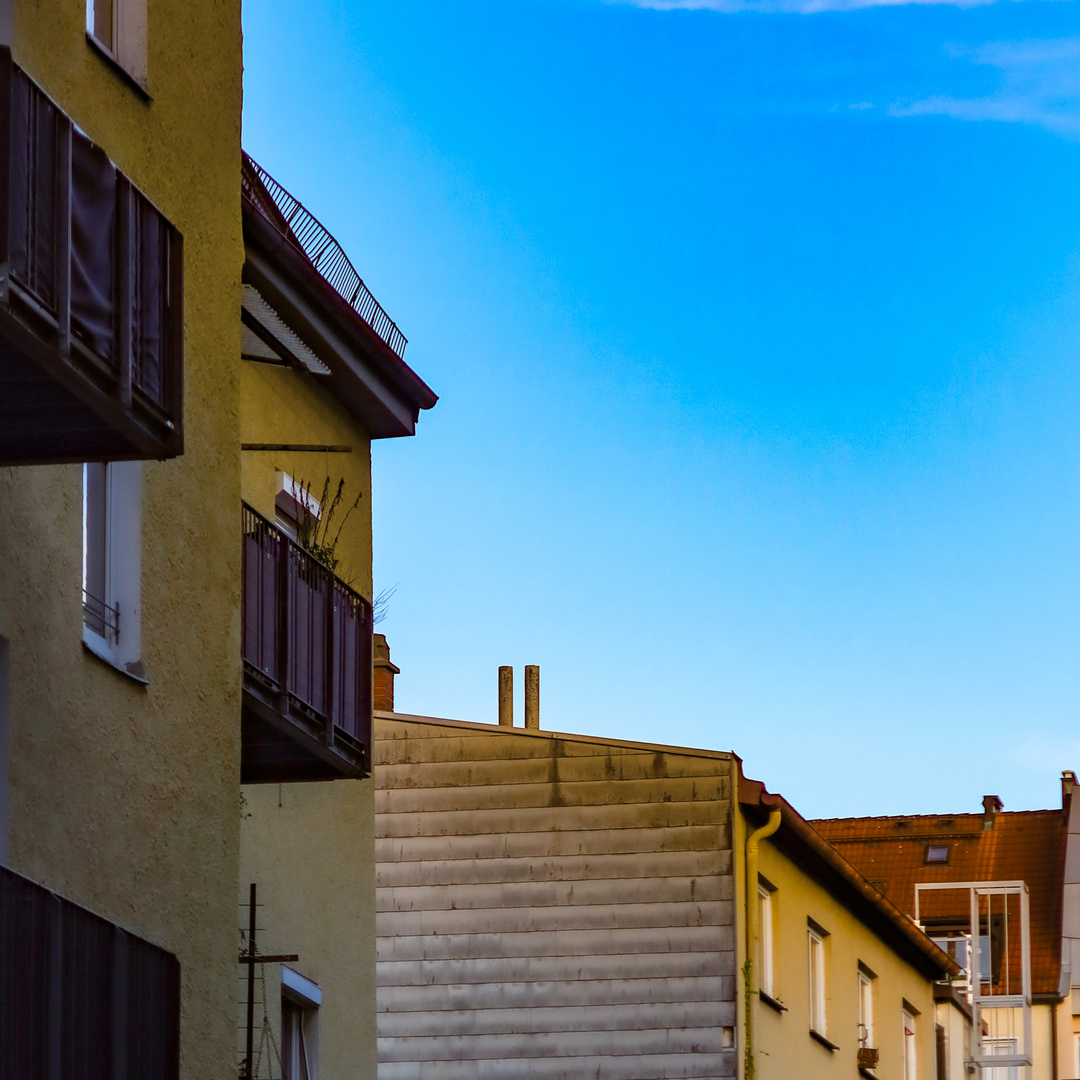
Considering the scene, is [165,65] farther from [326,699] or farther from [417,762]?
[417,762]

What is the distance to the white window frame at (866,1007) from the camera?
2878cm

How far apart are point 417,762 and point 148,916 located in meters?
13.8

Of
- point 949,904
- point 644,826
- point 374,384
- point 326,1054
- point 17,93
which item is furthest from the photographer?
point 949,904

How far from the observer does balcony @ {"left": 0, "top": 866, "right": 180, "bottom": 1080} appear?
8.96 meters

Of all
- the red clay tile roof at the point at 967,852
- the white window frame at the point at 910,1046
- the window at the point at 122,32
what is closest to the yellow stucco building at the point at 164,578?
the window at the point at 122,32

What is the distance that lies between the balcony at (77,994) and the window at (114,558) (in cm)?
205

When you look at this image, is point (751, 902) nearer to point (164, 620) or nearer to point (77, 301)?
point (164, 620)

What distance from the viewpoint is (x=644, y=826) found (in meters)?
24.4

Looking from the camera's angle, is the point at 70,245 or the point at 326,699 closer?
the point at 70,245

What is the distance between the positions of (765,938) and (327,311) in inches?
433

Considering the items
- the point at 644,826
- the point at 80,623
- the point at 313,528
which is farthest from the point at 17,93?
the point at 644,826

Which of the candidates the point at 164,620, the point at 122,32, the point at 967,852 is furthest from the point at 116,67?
the point at 967,852

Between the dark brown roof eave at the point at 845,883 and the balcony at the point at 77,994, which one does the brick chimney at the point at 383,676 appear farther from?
the balcony at the point at 77,994

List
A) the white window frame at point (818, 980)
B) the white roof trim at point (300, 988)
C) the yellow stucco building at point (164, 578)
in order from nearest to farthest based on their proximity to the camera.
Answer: the yellow stucco building at point (164, 578)
the white roof trim at point (300, 988)
the white window frame at point (818, 980)
